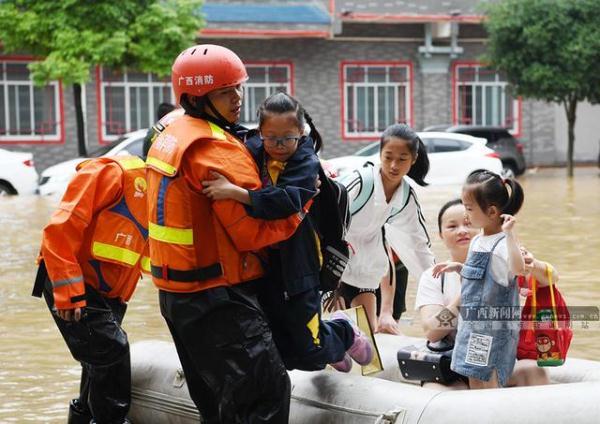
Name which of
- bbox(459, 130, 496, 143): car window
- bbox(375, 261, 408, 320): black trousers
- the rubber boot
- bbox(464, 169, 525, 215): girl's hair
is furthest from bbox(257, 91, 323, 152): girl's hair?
bbox(459, 130, 496, 143): car window

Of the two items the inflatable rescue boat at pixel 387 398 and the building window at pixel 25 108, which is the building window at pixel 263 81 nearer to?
the building window at pixel 25 108

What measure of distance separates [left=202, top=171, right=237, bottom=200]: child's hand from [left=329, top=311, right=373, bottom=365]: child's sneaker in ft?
3.49

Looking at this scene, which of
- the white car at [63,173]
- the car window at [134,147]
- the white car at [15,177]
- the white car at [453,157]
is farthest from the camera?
the white car at [453,157]

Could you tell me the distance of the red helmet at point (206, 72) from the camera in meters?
4.43

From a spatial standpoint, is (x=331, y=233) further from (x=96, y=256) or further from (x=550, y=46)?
(x=550, y=46)

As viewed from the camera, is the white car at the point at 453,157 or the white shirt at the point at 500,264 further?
the white car at the point at 453,157

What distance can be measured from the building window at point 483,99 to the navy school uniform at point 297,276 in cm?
2759

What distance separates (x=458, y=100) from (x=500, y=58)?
3511 millimetres

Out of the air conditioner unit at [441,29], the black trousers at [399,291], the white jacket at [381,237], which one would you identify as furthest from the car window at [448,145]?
the white jacket at [381,237]

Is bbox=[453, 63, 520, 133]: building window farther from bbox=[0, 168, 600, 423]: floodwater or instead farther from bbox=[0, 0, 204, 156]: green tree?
bbox=[0, 168, 600, 423]: floodwater

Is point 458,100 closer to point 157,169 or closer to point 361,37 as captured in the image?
point 361,37

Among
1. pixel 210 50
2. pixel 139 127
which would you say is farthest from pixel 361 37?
pixel 210 50

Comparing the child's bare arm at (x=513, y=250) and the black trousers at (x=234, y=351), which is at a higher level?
the child's bare arm at (x=513, y=250)

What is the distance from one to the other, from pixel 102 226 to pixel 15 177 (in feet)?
55.7
